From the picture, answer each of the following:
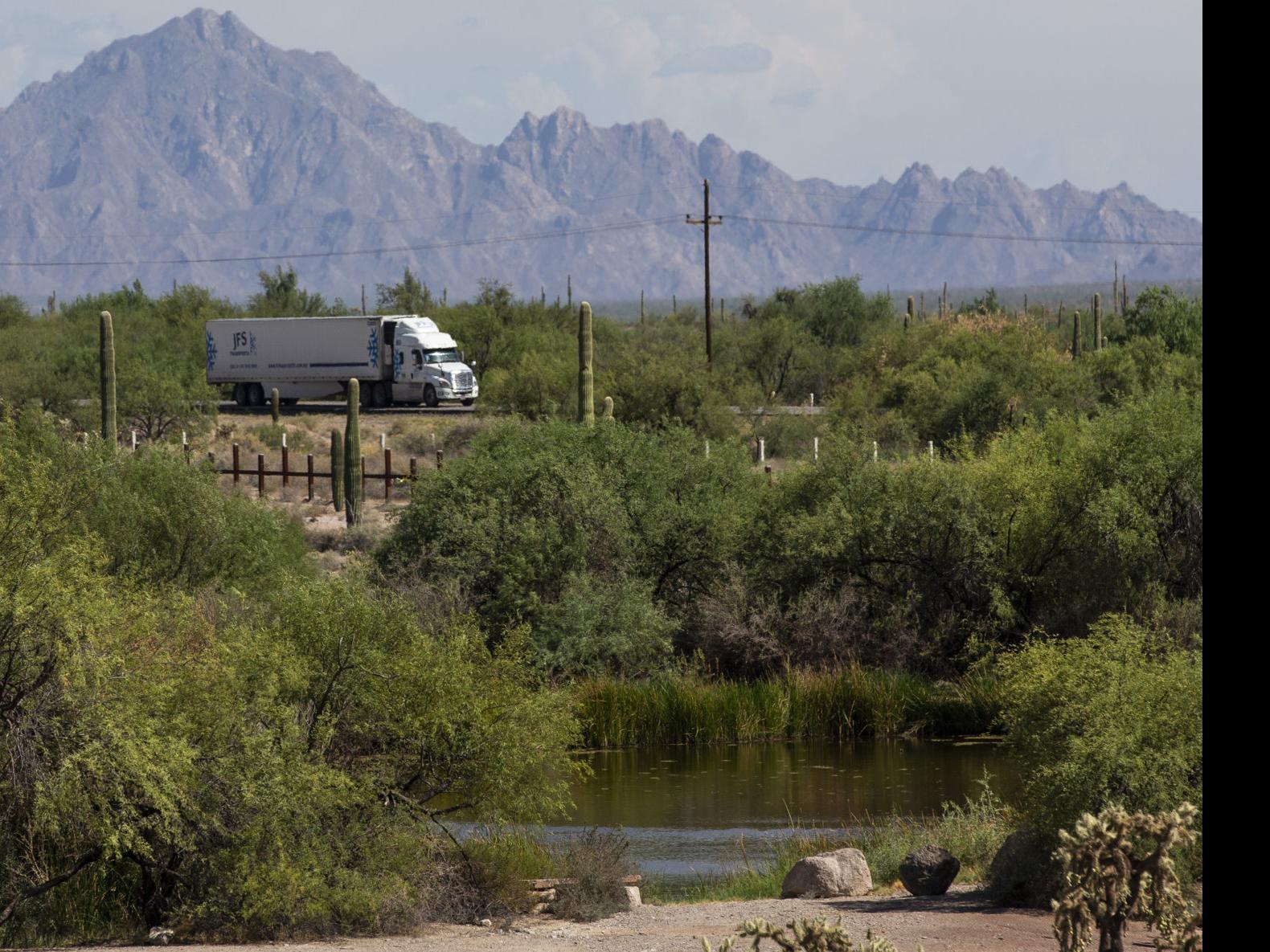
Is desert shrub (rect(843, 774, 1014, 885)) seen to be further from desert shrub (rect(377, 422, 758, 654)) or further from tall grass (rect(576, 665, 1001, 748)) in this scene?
desert shrub (rect(377, 422, 758, 654))

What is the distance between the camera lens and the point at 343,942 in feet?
37.6

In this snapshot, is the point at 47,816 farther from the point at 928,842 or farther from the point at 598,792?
the point at 598,792

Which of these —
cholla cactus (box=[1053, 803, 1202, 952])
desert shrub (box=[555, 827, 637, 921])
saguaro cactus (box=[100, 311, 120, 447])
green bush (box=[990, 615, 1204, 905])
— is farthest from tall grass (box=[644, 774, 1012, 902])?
saguaro cactus (box=[100, 311, 120, 447])

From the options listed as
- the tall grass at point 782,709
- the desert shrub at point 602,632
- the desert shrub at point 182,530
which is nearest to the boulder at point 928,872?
the tall grass at point 782,709

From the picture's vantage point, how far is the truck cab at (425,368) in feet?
188

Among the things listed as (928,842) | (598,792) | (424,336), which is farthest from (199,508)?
(424,336)

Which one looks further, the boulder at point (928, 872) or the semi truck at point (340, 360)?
the semi truck at point (340, 360)

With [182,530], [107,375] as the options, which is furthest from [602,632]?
[107,375]

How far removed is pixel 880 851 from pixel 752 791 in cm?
490

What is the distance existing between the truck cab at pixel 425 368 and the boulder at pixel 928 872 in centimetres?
4520

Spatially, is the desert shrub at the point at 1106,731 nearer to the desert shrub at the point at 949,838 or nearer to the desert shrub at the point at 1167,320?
the desert shrub at the point at 949,838

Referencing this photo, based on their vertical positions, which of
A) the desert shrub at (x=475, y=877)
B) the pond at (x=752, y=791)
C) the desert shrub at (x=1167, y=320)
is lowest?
the pond at (x=752, y=791)

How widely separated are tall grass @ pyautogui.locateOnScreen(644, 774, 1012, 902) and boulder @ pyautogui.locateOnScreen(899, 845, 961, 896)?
0.33 metres
